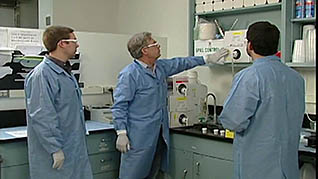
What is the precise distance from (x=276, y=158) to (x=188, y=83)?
134 cm

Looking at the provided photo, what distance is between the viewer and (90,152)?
10.7ft

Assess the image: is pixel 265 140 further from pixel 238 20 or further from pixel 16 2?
pixel 16 2

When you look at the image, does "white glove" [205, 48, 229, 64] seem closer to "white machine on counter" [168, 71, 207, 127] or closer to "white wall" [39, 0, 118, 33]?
"white machine on counter" [168, 71, 207, 127]

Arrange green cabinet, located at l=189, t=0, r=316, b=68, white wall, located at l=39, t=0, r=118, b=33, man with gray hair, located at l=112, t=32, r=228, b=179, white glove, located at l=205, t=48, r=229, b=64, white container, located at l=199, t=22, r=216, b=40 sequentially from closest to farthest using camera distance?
green cabinet, located at l=189, t=0, r=316, b=68
man with gray hair, located at l=112, t=32, r=228, b=179
white glove, located at l=205, t=48, r=229, b=64
white container, located at l=199, t=22, r=216, b=40
white wall, located at l=39, t=0, r=118, b=33

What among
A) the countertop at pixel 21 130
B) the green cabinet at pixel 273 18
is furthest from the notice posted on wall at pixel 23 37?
the green cabinet at pixel 273 18

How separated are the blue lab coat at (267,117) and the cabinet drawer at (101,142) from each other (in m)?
1.31

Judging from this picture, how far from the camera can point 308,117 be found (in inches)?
121

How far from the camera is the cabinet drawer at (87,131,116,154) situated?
3259 millimetres

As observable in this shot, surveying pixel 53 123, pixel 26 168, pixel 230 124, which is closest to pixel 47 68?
pixel 53 123

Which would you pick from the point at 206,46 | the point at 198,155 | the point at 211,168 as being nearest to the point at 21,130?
the point at 198,155

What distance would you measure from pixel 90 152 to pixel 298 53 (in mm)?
1713

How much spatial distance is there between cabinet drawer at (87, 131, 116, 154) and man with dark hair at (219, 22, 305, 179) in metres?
1.30

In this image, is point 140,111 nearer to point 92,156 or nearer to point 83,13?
point 92,156

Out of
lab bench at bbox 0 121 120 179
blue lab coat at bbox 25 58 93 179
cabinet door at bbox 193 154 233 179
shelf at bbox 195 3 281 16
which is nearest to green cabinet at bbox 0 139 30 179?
lab bench at bbox 0 121 120 179
